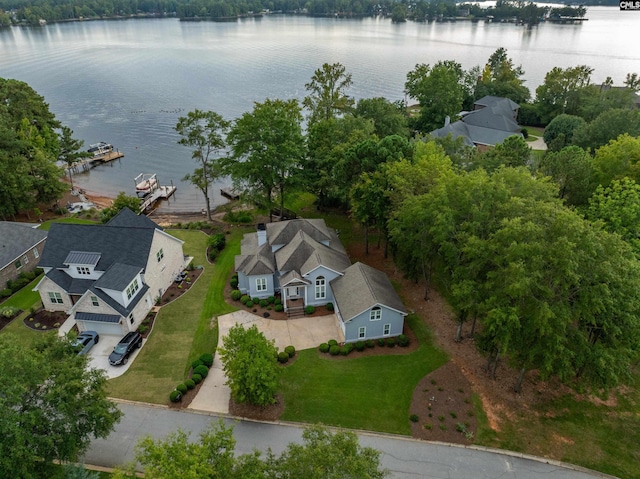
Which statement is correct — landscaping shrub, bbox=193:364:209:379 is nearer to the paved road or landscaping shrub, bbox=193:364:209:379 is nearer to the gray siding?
the paved road

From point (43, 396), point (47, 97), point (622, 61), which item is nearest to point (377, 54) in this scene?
point (622, 61)

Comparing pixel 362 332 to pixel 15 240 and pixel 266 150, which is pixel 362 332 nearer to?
pixel 266 150

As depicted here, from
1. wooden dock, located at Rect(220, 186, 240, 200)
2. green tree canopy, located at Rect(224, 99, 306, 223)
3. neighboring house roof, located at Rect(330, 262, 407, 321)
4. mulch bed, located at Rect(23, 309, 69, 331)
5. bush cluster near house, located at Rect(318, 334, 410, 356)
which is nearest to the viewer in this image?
bush cluster near house, located at Rect(318, 334, 410, 356)

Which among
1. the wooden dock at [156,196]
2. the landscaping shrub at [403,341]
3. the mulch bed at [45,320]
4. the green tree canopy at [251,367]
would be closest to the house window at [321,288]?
the landscaping shrub at [403,341]

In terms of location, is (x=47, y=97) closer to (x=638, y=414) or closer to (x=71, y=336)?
(x=71, y=336)

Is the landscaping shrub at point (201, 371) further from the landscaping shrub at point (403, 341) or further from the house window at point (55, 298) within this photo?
the house window at point (55, 298)

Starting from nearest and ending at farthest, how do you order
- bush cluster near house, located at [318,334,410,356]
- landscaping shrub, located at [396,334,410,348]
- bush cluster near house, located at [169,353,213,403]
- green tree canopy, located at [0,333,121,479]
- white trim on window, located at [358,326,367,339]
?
green tree canopy, located at [0,333,121,479]
bush cluster near house, located at [169,353,213,403]
bush cluster near house, located at [318,334,410,356]
landscaping shrub, located at [396,334,410,348]
white trim on window, located at [358,326,367,339]

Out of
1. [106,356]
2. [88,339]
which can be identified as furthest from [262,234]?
[88,339]

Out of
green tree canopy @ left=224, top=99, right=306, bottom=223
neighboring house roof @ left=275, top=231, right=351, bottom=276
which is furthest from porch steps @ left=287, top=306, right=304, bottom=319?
green tree canopy @ left=224, top=99, right=306, bottom=223
